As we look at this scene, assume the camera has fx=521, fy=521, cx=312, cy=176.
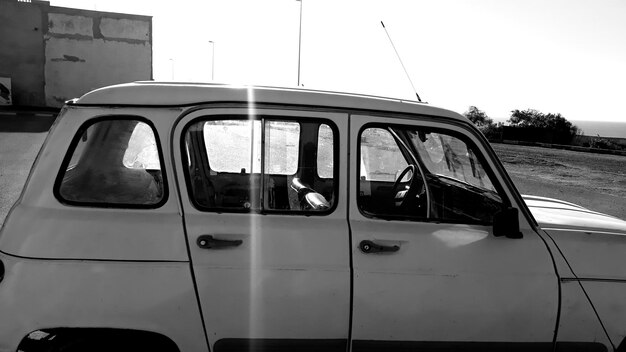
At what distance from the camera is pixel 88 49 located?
36.5 m

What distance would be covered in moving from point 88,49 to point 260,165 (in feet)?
125

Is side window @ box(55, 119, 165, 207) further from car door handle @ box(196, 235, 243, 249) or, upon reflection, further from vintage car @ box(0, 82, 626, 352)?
car door handle @ box(196, 235, 243, 249)

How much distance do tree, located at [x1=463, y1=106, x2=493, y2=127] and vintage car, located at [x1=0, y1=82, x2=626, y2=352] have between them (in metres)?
37.5

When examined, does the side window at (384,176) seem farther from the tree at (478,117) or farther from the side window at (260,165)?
the tree at (478,117)

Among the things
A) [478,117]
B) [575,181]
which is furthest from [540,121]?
[575,181]

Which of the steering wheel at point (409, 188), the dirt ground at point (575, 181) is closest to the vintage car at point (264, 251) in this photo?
the steering wheel at point (409, 188)

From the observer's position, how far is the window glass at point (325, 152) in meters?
2.72

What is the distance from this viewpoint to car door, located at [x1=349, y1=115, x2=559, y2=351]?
100 inches

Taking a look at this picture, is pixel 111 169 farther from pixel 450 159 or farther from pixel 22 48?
pixel 22 48

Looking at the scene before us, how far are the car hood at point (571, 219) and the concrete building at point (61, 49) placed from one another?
37274 mm

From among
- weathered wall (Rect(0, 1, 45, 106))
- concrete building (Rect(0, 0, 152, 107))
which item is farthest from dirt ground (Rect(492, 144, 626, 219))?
weathered wall (Rect(0, 1, 45, 106))

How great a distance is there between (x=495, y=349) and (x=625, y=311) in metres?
0.72

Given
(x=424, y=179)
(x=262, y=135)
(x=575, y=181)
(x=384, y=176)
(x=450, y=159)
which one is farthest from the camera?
(x=575, y=181)

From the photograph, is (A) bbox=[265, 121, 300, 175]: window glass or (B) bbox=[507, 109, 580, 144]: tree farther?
(B) bbox=[507, 109, 580, 144]: tree
